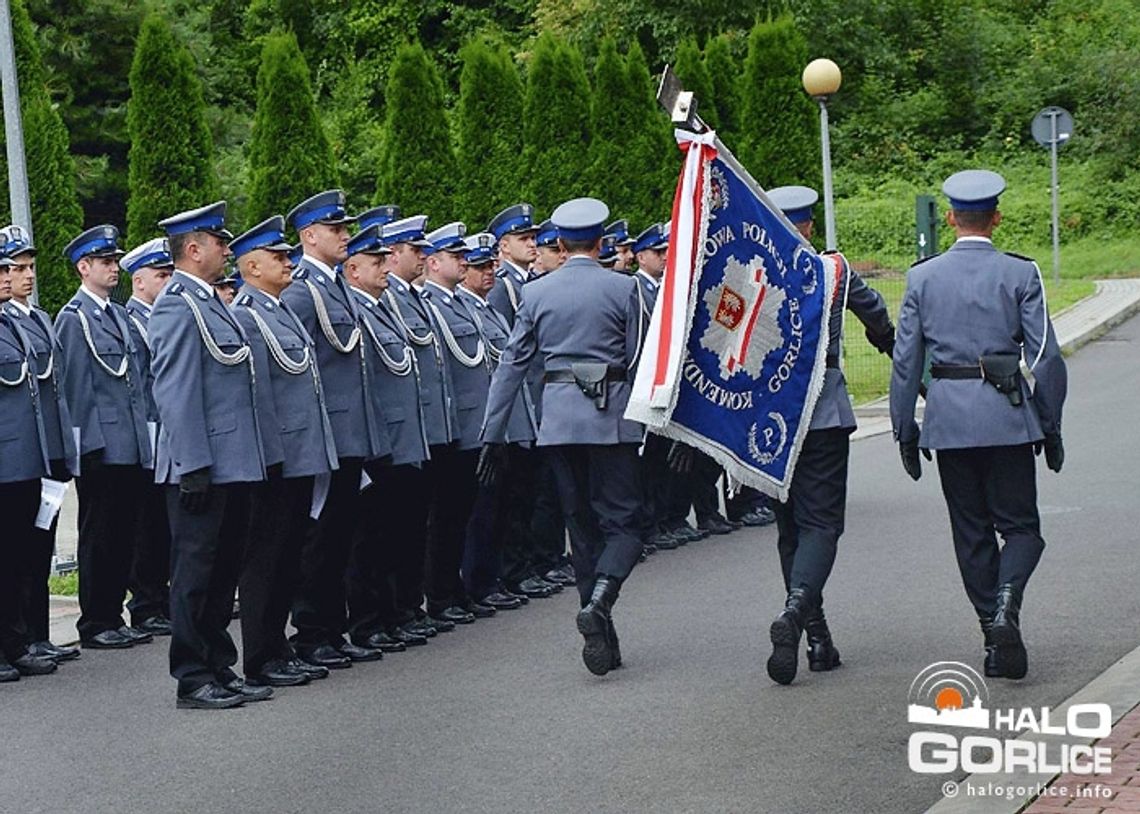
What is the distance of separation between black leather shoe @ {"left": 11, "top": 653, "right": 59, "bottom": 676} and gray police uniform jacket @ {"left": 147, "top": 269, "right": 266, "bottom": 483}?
56.1 inches

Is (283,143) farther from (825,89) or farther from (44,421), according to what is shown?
(44,421)

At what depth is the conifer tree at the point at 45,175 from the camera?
1900 cm

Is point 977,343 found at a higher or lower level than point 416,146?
lower

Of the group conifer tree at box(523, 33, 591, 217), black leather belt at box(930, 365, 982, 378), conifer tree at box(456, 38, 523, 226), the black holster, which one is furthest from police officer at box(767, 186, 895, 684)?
conifer tree at box(523, 33, 591, 217)

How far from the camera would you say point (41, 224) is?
750 inches

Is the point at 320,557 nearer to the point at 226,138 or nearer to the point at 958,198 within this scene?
the point at 958,198

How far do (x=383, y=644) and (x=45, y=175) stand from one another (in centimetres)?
1036

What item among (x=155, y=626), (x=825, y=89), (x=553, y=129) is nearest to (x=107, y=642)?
(x=155, y=626)

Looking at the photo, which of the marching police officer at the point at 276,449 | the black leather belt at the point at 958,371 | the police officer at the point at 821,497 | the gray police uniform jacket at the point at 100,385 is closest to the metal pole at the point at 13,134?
the gray police uniform jacket at the point at 100,385

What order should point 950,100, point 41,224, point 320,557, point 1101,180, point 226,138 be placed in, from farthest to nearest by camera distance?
point 950,100 → point 1101,180 → point 226,138 → point 41,224 → point 320,557

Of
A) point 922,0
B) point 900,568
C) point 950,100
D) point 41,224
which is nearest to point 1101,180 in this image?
point 950,100

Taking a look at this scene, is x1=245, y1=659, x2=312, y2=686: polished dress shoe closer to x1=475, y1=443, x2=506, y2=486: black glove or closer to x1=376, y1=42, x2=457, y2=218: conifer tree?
x1=475, y1=443, x2=506, y2=486: black glove

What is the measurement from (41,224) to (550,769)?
42.7 ft

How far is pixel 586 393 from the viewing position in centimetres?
929
